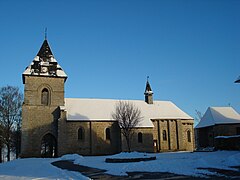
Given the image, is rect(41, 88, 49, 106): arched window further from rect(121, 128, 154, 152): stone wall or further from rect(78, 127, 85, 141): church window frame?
rect(121, 128, 154, 152): stone wall

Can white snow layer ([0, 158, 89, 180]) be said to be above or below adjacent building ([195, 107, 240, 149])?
below

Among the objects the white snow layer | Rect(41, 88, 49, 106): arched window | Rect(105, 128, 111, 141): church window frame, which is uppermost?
Rect(41, 88, 49, 106): arched window

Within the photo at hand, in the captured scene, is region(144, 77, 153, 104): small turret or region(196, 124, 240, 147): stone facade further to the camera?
region(144, 77, 153, 104): small turret

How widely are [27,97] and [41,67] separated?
189 inches

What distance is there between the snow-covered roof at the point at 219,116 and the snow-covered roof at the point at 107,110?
12.0ft

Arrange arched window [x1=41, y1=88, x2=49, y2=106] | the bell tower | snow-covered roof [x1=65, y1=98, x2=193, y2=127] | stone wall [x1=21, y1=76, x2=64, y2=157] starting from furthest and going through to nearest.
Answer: snow-covered roof [x1=65, y1=98, x2=193, y2=127] < arched window [x1=41, y1=88, x2=49, y2=106] < the bell tower < stone wall [x1=21, y1=76, x2=64, y2=157]

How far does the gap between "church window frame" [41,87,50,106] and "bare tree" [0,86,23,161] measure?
757 centimetres

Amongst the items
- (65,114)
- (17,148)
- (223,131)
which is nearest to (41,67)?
(65,114)

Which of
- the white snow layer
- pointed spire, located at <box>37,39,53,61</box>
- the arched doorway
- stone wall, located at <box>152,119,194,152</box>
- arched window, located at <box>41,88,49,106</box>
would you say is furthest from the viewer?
stone wall, located at <box>152,119,194,152</box>

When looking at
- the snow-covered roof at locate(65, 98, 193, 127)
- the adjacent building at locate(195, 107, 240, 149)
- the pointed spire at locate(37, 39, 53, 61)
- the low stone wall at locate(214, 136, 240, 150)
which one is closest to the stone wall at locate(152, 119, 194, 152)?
the snow-covered roof at locate(65, 98, 193, 127)

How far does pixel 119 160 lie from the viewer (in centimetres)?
2095

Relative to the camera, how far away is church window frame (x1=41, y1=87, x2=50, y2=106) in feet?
123

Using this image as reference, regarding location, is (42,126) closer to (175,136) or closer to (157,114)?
(157,114)

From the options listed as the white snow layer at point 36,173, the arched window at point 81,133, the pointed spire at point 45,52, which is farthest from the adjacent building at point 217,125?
the white snow layer at point 36,173
